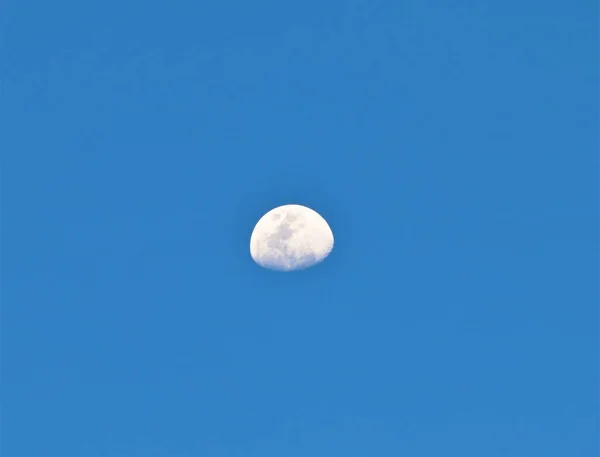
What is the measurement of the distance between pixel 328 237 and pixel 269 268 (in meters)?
0.56

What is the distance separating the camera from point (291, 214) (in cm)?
652

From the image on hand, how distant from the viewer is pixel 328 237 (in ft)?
21.6

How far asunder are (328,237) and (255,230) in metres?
0.62

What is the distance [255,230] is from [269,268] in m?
0.34

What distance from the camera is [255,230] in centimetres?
657

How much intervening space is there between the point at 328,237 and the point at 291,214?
0.37 metres

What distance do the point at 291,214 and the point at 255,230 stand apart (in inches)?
13.2

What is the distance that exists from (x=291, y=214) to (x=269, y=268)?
1.61 feet

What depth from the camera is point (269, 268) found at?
656 centimetres
